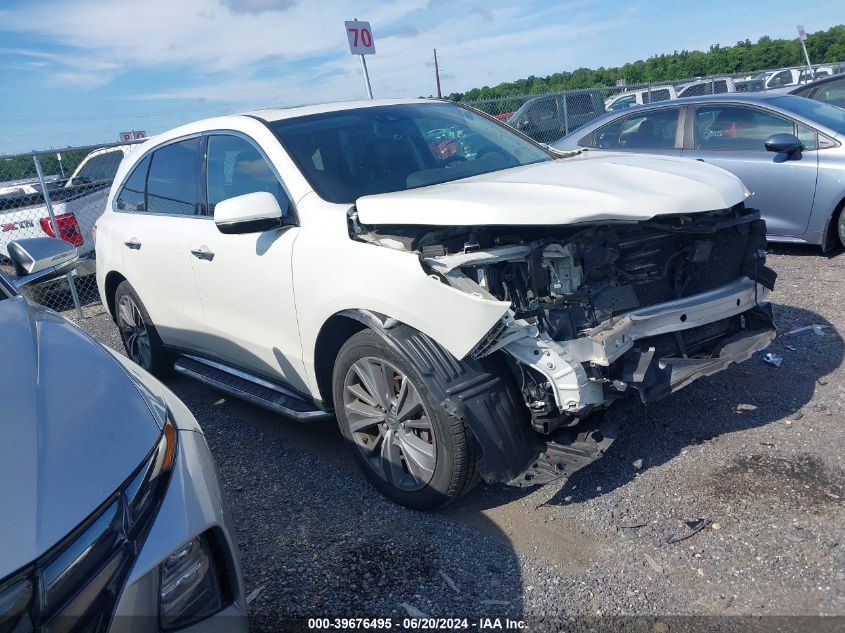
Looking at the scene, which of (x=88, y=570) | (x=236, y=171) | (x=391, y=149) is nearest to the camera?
(x=88, y=570)

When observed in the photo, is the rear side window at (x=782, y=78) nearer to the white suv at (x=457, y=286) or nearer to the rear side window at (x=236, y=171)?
the white suv at (x=457, y=286)

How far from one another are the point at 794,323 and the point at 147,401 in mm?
4603

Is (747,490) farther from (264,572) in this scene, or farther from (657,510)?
(264,572)

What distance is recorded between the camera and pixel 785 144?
6.50m

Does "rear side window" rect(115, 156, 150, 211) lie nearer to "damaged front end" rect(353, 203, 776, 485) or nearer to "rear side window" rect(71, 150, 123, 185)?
"damaged front end" rect(353, 203, 776, 485)

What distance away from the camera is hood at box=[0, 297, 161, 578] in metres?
1.60

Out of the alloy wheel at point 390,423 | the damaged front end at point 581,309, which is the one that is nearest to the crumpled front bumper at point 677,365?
the damaged front end at point 581,309

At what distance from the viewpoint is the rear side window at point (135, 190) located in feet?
16.8

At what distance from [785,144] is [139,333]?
5.87m

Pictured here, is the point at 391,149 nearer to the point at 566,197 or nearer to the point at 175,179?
the point at 566,197

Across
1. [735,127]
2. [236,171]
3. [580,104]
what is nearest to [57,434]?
[236,171]

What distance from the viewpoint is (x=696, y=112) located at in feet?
24.3

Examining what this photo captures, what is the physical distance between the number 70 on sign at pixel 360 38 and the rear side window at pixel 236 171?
573cm

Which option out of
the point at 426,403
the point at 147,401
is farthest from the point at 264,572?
the point at 147,401
